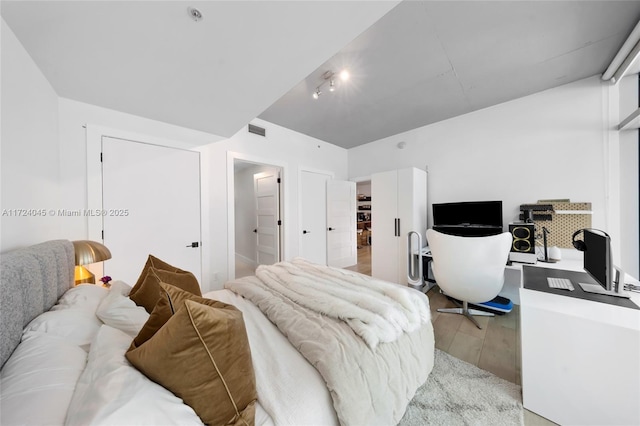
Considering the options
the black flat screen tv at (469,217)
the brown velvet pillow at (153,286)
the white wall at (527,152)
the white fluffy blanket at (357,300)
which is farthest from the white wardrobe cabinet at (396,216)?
the brown velvet pillow at (153,286)

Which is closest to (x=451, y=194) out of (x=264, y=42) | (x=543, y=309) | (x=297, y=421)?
(x=543, y=309)

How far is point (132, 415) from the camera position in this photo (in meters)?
0.56

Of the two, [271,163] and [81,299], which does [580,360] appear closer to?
[81,299]

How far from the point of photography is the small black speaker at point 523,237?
238 cm

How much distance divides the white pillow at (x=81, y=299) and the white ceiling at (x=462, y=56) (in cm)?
257

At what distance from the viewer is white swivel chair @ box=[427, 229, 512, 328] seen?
2059 mm

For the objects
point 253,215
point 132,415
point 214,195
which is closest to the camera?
point 132,415

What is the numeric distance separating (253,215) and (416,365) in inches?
159

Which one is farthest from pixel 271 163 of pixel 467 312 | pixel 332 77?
pixel 467 312

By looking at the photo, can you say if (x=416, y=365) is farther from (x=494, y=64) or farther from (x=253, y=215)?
(x=253, y=215)

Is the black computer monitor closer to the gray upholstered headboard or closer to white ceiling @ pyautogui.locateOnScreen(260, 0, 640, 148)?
white ceiling @ pyautogui.locateOnScreen(260, 0, 640, 148)

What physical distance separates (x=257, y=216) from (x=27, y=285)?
11.6ft

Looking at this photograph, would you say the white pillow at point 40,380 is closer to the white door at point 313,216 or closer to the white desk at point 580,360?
the white desk at point 580,360

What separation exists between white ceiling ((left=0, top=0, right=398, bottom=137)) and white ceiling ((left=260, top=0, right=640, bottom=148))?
77 centimetres
